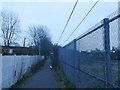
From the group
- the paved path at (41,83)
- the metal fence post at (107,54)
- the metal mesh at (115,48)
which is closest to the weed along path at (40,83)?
the paved path at (41,83)

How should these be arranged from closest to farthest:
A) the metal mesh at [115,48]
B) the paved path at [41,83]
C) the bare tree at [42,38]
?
the metal mesh at [115,48] → the paved path at [41,83] → the bare tree at [42,38]

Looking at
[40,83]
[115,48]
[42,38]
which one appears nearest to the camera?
[115,48]

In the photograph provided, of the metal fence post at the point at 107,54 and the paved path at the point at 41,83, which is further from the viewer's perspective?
the paved path at the point at 41,83

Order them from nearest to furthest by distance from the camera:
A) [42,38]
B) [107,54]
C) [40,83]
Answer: [107,54] → [40,83] → [42,38]

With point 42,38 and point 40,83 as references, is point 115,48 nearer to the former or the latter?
point 40,83

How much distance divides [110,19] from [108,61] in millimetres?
626

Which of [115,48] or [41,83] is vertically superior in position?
[115,48]

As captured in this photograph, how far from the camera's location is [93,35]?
608 cm

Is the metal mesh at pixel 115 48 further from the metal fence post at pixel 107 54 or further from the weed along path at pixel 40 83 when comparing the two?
the weed along path at pixel 40 83

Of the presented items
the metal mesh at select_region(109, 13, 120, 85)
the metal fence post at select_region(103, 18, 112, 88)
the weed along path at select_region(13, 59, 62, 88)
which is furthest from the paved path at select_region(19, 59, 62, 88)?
the metal mesh at select_region(109, 13, 120, 85)

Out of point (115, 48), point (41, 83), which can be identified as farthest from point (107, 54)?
point (41, 83)

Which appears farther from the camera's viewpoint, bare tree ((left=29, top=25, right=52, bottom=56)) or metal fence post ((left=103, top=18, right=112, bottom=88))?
bare tree ((left=29, top=25, right=52, bottom=56))

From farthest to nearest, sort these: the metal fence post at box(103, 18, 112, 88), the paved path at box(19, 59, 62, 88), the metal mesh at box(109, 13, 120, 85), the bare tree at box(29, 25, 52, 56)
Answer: the bare tree at box(29, 25, 52, 56), the paved path at box(19, 59, 62, 88), the metal fence post at box(103, 18, 112, 88), the metal mesh at box(109, 13, 120, 85)

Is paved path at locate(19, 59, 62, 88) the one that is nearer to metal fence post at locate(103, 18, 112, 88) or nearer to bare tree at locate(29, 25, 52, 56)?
metal fence post at locate(103, 18, 112, 88)
